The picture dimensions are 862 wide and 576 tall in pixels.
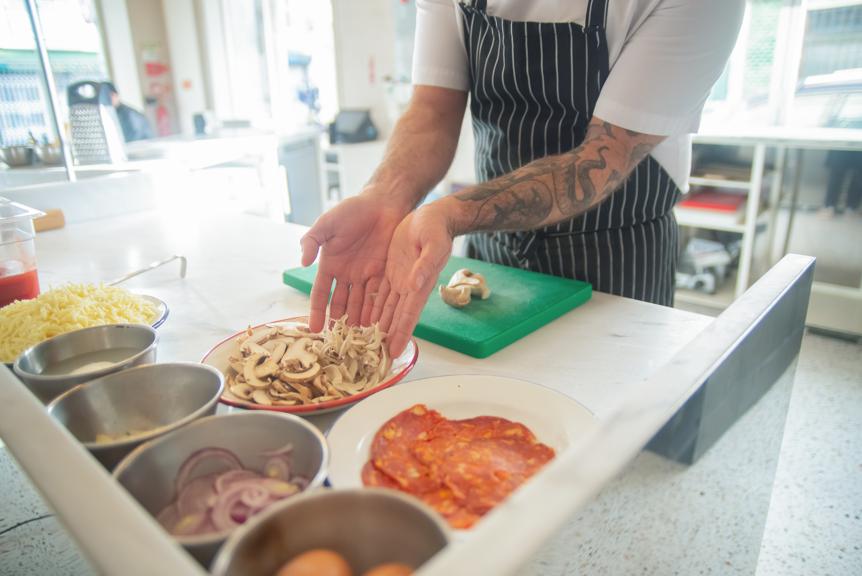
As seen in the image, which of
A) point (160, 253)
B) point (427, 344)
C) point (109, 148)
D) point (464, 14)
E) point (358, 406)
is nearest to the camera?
point (358, 406)

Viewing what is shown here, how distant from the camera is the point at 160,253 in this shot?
162cm

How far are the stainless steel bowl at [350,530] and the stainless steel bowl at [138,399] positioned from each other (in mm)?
238

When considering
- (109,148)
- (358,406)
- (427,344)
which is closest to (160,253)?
(109,148)

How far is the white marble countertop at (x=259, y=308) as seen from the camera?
3.02 ft

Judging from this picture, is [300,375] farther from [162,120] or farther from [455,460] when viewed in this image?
[162,120]

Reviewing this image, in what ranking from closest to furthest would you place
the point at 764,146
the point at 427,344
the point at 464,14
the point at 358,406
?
the point at 358,406
the point at 427,344
the point at 464,14
the point at 764,146

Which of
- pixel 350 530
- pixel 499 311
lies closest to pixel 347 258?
pixel 499 311

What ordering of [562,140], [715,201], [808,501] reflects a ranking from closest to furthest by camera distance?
[562,140], [808,501], [715,201]

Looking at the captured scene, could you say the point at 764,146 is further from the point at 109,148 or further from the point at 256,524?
the point at 256,524

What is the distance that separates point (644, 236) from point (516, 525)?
1.15 meters

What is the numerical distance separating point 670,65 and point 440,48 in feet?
1.93

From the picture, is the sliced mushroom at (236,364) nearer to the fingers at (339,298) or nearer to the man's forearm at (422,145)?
the fingers at (339,298)

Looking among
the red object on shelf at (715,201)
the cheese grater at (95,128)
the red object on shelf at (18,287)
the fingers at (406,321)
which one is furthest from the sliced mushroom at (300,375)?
the red object on shelf at (715,201)

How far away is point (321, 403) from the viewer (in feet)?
2.43
